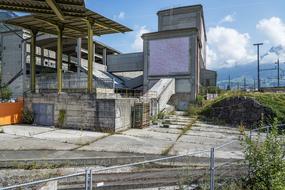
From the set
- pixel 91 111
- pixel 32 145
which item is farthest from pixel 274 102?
pixel 32 145

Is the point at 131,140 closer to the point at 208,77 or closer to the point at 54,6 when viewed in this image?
the point at 54,6

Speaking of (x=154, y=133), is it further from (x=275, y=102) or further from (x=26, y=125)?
(x=275, y=102)

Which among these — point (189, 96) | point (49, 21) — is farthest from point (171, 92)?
point (49, 21)

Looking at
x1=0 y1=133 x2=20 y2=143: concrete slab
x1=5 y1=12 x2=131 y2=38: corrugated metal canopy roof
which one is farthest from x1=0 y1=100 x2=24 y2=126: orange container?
x1=5 y1=12 x2=131 y2=38: corrugated metal canopy roof

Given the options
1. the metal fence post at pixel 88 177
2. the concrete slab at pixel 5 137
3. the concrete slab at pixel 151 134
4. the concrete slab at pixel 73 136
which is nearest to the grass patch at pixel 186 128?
the concrete slab at pixel 151 134

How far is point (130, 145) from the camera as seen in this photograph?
13391 millimetres

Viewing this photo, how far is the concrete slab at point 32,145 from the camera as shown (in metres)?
12.2

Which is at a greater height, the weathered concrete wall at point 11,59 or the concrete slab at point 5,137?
the weathered concrete wall at point 11,59

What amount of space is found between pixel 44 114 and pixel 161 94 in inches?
388

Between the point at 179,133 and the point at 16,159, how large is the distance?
985 cm

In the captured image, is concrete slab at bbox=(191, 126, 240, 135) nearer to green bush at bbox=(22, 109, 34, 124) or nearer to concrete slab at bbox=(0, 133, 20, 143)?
concrete slab at bbox=(0, 133, 20, 143)

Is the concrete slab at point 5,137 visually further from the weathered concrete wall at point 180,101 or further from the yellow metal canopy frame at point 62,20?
the weathered concrete wall at point 180,101

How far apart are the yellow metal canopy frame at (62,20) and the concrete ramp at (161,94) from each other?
566cm

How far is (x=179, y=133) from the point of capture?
17094 millimetres
